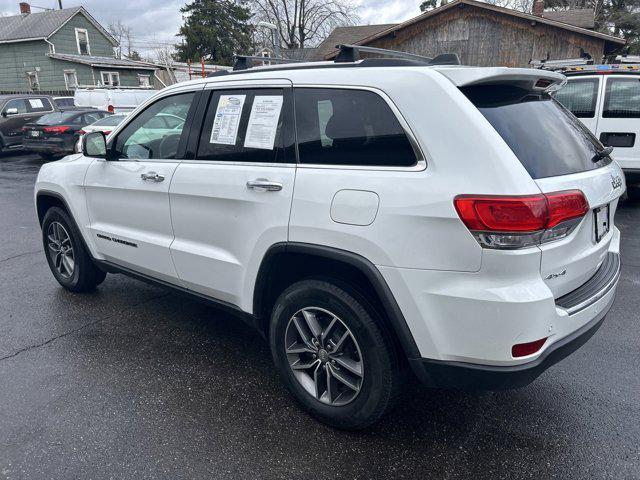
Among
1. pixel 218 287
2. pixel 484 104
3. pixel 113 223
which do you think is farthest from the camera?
pixel 113 223

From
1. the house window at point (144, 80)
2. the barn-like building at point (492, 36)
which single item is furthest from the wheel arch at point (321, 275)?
the house window at point (144, 80)

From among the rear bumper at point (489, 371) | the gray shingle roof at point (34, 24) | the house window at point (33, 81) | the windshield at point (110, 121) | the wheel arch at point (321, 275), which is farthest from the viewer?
the house window at point (33, 81)

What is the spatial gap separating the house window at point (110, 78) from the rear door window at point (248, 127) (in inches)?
1316

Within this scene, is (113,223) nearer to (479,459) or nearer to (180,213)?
(180,213)

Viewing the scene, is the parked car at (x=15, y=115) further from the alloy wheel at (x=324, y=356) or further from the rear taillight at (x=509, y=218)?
the rear taillight at (x=509, y=218)

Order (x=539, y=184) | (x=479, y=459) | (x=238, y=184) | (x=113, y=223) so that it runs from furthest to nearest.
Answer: (x=113, y=223), (x=238, y=184), (x=479, y=459), (x=539, y=184)

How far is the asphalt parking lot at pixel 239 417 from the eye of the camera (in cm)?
249

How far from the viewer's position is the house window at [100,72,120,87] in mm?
32653

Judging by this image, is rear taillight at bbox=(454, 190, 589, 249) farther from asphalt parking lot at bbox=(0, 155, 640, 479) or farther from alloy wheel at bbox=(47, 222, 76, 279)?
alloy wheel at bbox=(47, 222, 76, 279)

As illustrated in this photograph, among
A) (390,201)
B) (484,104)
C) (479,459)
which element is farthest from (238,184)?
(479,459)

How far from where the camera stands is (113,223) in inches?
155

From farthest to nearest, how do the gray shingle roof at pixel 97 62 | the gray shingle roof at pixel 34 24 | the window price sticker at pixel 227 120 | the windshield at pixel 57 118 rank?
the gray shingle roof at pixel 34 24 < the gray shingle roof at pixel 97 62 < the windshield at pixel 57 118 < the window price sticker at pixel 227 120

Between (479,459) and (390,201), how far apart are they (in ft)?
4.56

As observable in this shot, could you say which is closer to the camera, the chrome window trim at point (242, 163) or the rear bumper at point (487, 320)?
the rear bumper at point (487, 320)
